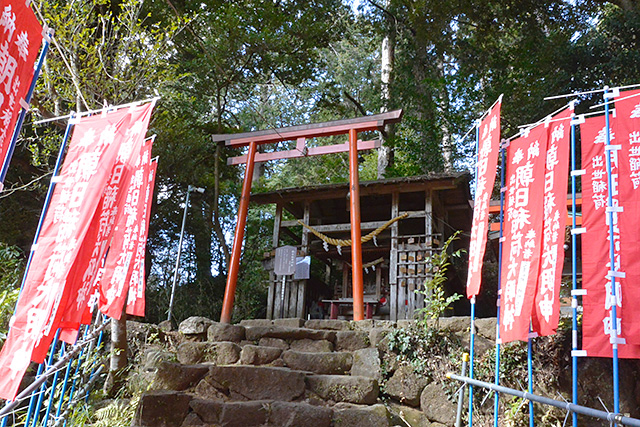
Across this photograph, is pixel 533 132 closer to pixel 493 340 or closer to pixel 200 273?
pixel 493 340

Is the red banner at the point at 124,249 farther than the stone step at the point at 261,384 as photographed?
No

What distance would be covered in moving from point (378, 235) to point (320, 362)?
19.4ft

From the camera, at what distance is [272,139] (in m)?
10.3

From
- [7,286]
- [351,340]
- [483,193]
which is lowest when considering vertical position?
[351,340]

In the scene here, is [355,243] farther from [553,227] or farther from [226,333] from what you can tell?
[553,227]

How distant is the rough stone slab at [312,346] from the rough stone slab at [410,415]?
4.42 feet

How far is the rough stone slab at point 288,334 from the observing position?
22.7 ft

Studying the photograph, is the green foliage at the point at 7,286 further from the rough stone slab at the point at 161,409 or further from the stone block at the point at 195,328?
the stone block at the point at 195,328

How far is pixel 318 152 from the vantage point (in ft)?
34.7

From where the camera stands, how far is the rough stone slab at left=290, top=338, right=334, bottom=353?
6746 millimetres

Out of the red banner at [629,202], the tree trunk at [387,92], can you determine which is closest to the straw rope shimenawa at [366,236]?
the tree trunk at [387,92]

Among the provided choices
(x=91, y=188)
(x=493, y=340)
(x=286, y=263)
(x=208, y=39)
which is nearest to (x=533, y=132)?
(x=493, y=340)

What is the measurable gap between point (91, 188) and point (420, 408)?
14.3 ft

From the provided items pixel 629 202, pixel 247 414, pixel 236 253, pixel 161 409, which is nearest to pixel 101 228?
pixel 161 409
